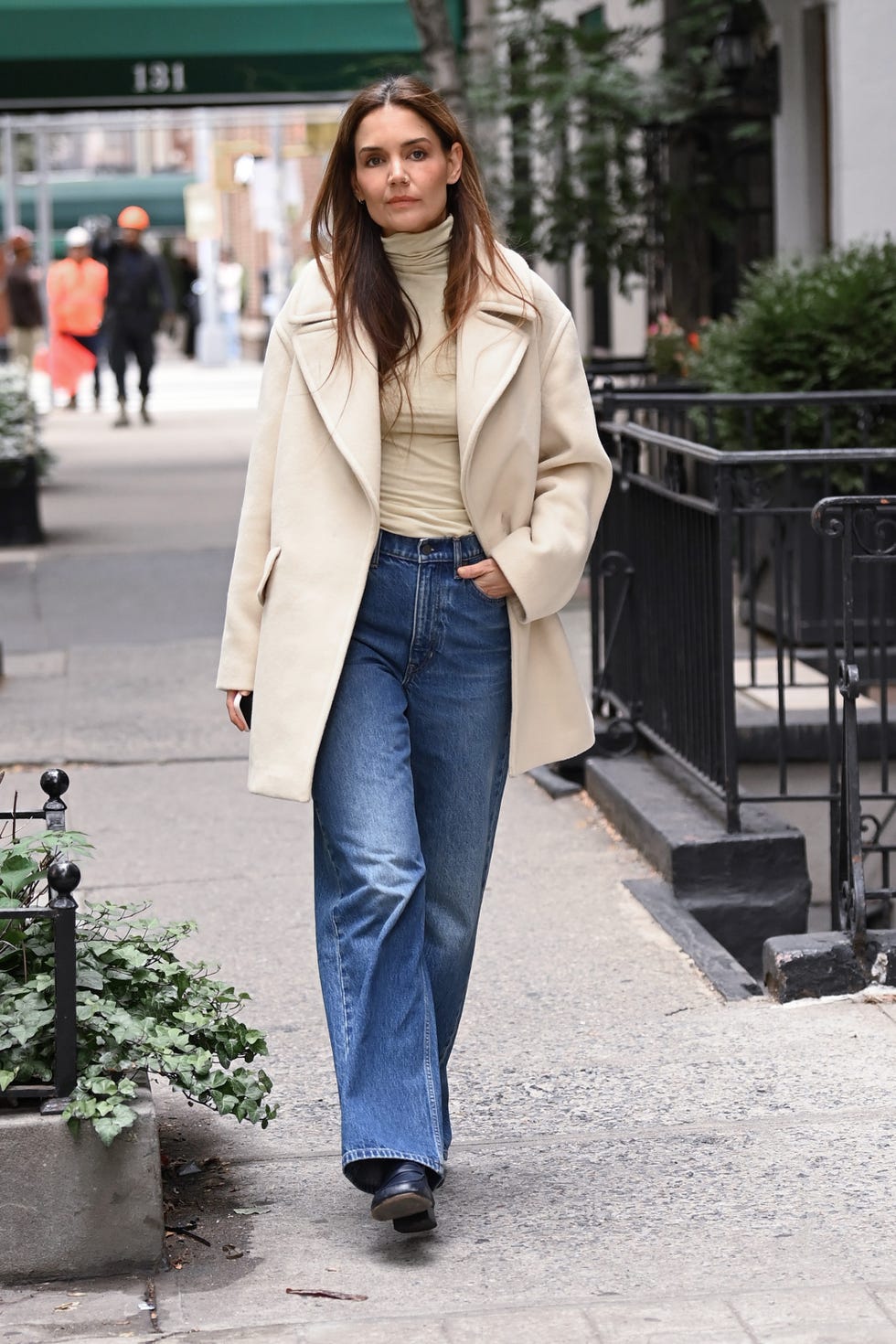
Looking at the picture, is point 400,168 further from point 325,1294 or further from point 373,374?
point 325,1294

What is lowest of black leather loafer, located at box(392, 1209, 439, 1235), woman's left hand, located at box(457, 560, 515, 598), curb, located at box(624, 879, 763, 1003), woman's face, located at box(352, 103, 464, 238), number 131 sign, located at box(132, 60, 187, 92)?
curb, located at box(624, 879, 763, 1003)

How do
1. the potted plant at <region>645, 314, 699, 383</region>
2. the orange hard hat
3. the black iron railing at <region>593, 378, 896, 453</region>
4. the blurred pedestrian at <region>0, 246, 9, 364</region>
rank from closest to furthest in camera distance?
the black iron railing at <region>593, 378, 896, 453</region>, the potted plant at <region>645, 314, 699, 383</region>, the orange hard hat, the blurred pedestrian at <region>0, 246, 9, 364</region>

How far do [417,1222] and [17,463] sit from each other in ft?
33.6

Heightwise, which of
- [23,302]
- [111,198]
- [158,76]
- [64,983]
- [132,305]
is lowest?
[64,983]

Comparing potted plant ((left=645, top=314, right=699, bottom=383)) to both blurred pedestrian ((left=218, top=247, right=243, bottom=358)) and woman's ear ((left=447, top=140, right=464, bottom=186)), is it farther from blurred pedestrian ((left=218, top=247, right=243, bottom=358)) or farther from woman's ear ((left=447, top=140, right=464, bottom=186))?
blurred pedestrian ((left=218, top=247, right=243, bottom=358))

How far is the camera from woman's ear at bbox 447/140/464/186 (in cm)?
358

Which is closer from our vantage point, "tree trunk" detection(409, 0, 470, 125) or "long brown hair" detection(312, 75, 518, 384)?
"long brown hair" detection(312, 75, 518, 384)

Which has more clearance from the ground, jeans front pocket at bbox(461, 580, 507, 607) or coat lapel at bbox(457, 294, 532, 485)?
coat lapel at bbox(457, 294, 532, 485)

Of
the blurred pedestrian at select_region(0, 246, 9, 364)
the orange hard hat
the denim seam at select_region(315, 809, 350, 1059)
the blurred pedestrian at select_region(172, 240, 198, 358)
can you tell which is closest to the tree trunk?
the denim seam at select_region(315, 809, 350, 1059)

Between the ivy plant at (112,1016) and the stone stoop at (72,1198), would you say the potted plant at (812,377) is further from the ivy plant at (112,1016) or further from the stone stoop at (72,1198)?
the stone stoop at (72,1198)

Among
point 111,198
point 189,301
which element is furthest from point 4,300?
point 111,198

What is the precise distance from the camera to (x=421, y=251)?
3.60 m

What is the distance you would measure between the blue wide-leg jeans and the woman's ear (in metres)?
0.63

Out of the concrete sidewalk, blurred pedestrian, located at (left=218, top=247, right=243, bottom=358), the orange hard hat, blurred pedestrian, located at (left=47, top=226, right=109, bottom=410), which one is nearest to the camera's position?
the concrete sidewalk
